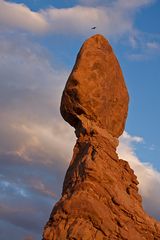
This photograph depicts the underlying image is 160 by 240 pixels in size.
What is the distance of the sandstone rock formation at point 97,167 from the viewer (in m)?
27.6

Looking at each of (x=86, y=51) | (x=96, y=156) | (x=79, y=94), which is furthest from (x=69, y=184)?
(x=86, y=51)

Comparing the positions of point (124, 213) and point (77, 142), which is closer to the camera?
point (124, 213)

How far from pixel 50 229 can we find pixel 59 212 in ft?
2.76

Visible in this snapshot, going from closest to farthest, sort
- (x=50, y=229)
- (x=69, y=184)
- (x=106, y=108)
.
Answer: (x=50, y=229), (x=69, y=184), (x=106, y=108)

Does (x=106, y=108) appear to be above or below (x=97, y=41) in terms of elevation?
below

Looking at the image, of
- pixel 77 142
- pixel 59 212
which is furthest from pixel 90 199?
pixel 77 142

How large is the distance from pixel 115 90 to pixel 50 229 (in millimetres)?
8586


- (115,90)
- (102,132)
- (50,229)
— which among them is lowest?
(50,229)

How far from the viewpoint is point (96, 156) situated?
94.8ft

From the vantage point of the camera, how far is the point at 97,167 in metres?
28.6

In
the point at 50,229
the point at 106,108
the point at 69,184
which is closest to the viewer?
the point at 50,229

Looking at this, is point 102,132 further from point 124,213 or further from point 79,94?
point 124,213

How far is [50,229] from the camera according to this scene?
27562mm

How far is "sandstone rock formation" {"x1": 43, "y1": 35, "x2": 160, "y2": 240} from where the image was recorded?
90.5 feet
